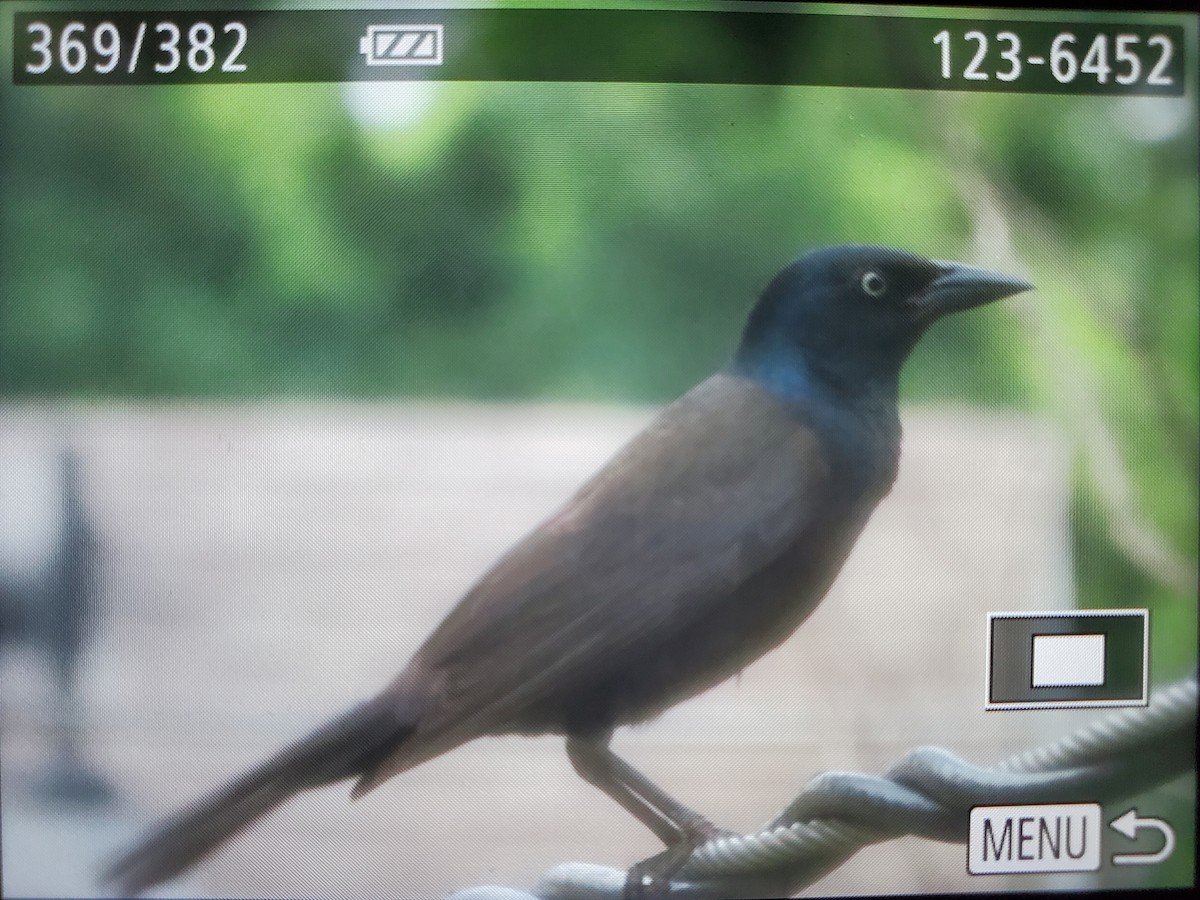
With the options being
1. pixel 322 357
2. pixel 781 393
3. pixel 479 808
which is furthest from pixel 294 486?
pixel 781 393

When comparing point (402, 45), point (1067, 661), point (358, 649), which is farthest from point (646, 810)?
point (402, 45)

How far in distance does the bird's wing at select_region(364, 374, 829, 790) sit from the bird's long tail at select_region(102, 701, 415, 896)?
0.03 m

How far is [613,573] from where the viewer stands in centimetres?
109

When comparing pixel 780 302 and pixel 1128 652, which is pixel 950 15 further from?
pixel 1128 652

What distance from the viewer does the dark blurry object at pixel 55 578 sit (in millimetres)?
1101

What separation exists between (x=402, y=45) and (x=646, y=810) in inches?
33.0

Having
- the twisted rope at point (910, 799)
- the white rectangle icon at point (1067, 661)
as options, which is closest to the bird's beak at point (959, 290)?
the white rectangle icon at point (1067, 661)

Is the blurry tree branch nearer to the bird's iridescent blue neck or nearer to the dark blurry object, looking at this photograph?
the bird's iridescent blue neck

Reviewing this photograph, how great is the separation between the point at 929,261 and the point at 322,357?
652mm

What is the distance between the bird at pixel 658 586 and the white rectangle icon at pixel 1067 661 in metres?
0.24

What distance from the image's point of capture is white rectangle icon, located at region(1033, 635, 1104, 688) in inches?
45.0

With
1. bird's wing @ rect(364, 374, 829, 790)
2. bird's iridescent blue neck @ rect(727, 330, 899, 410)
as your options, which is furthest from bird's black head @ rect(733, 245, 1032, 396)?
bird's wing @ rect(364, 374, 829, 790)

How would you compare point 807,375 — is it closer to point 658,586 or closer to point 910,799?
point 658,586

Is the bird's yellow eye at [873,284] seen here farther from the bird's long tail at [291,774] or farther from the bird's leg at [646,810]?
the bird's long tail at [291,774]
